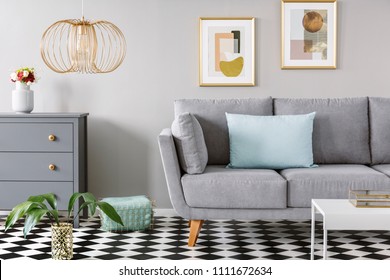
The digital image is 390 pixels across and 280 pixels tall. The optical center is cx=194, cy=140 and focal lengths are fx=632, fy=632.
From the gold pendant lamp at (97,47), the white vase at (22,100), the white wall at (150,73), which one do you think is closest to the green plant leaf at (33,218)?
the white vase at (22,100)

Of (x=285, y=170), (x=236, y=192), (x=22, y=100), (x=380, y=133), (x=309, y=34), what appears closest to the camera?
(x=236, y=192)

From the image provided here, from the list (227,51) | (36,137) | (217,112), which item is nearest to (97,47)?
(36,137)

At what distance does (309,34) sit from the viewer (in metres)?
4.95

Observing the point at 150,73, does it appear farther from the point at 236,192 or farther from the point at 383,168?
the point at 383,168

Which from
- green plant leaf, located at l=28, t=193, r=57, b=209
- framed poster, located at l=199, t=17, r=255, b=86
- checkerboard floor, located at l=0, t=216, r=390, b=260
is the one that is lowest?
checkerboard floor, located at l=0, t=216, r=390, b=260

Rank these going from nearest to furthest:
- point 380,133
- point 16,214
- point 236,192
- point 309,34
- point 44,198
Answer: point 16,214, point 44,198, point 236,192, point 380,133, point 309,34

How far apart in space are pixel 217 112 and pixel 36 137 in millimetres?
1324

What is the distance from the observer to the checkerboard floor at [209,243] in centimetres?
371

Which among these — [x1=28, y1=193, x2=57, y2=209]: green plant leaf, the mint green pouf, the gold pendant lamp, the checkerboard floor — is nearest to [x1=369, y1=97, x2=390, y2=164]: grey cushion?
the checkerboard floor

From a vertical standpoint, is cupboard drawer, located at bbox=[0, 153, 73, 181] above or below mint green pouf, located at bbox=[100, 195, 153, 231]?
above

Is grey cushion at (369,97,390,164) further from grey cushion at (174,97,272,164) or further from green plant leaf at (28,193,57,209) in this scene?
green plant leaf at (28,193,57,209)

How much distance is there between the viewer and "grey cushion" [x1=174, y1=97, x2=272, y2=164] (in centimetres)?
454

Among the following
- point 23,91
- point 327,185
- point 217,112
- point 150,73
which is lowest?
point 327,185

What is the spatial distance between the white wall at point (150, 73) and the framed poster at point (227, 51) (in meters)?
0.06
